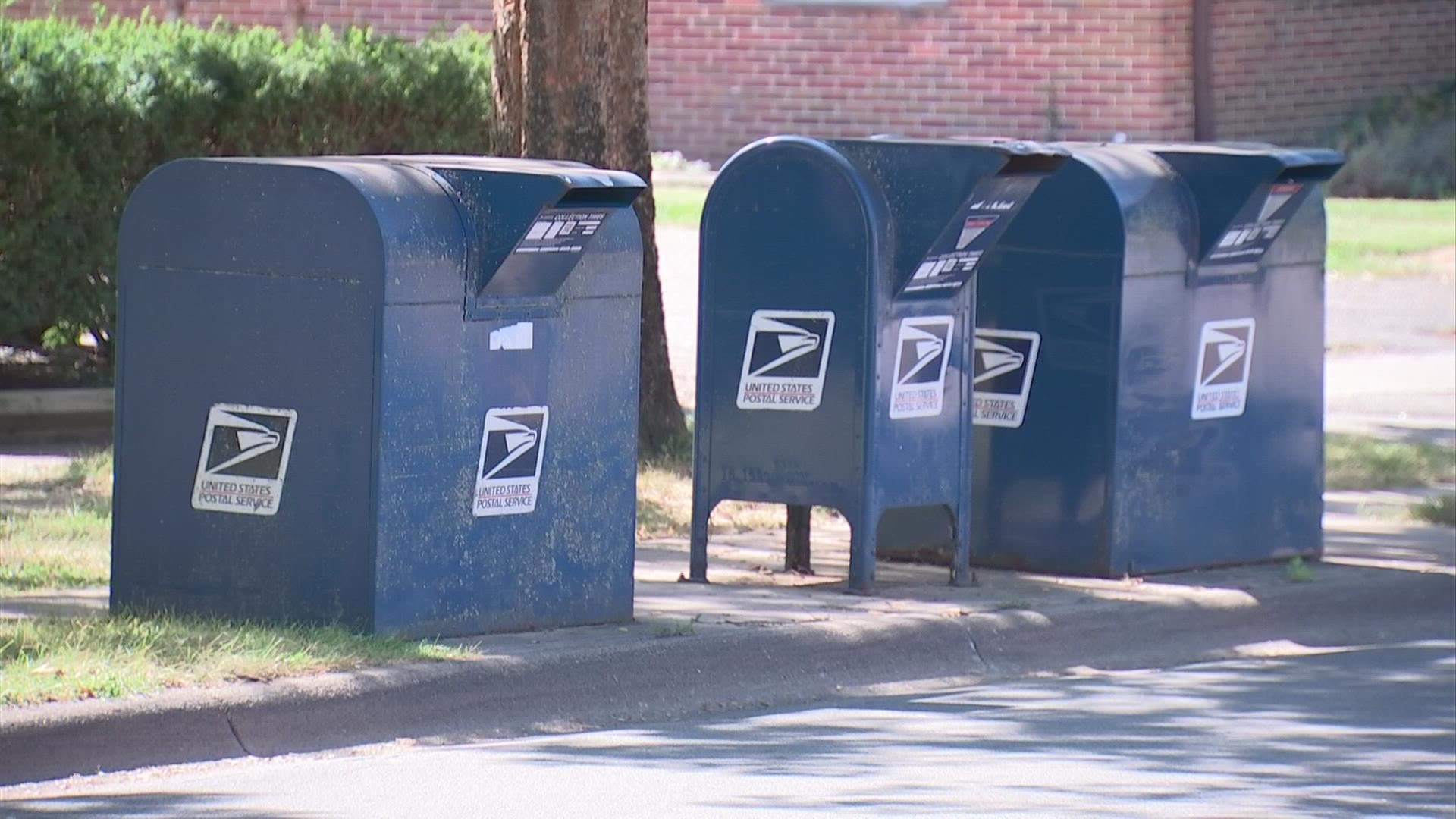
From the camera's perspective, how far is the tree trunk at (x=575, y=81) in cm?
1025

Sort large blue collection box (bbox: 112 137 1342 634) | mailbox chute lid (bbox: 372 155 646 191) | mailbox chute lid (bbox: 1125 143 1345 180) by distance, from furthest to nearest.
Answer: mailbox chute lid (bbox: 1125 143 1345 180)
mailbox chute lid (bbox: 372 155 646 191)
large blue collection box (bbox: 112 137 1342 634)

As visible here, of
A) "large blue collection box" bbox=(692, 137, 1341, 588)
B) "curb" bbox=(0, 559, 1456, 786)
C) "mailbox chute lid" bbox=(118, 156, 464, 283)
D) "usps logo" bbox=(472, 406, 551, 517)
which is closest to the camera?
"curb" bbox=(0, 559, 1456, 786)

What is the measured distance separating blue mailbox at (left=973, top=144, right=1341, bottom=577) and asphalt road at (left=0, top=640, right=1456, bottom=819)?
0.91 m

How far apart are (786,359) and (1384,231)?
46.5ft

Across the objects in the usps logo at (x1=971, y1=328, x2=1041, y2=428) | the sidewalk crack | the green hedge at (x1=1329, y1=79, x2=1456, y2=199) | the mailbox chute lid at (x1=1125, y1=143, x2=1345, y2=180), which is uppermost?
the green hedge at (x1=1329, y1=79, x2=1456, y2=199)

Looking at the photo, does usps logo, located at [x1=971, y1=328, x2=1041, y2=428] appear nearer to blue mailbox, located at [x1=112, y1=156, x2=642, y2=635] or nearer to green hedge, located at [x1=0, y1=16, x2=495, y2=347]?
blue mailbox, located at [x1=112, y1=156, x2=642, y2=635]

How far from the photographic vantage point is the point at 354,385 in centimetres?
668

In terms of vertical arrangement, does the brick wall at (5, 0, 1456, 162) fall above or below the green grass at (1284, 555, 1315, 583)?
above

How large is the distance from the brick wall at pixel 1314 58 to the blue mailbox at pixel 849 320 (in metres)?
16.9

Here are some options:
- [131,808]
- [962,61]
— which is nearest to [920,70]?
[962,61]

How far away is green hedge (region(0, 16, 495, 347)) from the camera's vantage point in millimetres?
10883

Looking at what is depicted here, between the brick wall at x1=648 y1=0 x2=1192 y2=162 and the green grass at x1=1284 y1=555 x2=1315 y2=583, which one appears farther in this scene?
the brick wall at x1=648 y1=0 x2=1192 y2=162

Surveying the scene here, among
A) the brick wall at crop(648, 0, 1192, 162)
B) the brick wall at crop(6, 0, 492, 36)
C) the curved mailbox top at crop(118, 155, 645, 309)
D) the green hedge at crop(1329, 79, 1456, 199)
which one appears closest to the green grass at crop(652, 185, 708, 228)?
the brick wall at crop(648, 0, 1192, 162)

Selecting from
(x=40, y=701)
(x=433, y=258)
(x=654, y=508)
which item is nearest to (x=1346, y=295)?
(x=654, y=508)
